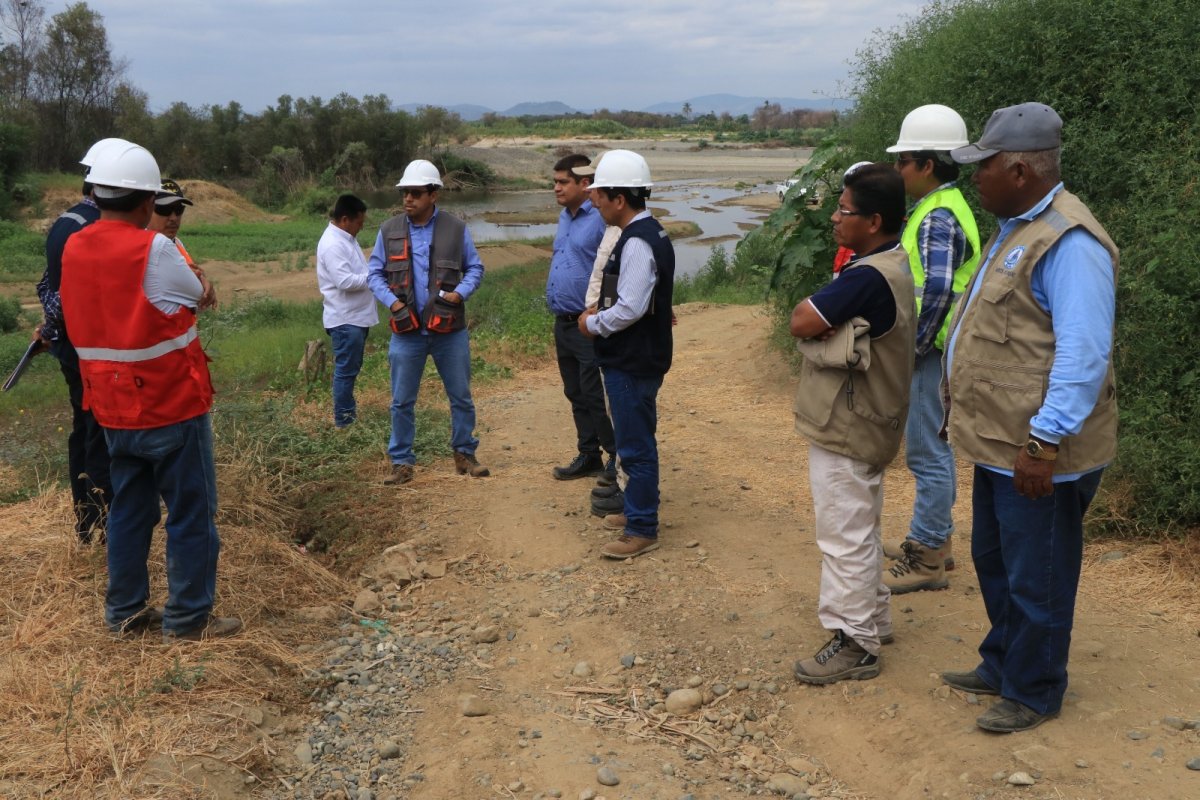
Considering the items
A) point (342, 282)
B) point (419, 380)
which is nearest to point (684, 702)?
point (419, 380)

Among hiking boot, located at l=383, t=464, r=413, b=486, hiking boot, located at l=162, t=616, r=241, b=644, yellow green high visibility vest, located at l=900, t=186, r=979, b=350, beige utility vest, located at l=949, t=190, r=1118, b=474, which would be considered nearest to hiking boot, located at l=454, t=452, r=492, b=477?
hiking boot, located at l=383, t=464, r=413, b=486

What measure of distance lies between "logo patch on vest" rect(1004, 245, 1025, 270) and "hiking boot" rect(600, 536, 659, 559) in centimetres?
266

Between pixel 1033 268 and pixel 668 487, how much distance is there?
3661 millimetres

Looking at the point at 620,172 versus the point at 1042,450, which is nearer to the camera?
the point at 1042,450

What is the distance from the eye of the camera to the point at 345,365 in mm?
7734

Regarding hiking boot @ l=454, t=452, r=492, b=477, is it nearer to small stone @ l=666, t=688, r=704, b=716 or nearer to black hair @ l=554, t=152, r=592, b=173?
black hair @ l=554, t=152, r=592, b=173

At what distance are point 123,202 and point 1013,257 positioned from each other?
3301 mm

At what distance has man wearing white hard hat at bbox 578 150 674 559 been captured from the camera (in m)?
4.98

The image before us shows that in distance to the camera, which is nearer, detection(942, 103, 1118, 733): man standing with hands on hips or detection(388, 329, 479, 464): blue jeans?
detection(942, 103, 1118, 733): man standing with hands on hips

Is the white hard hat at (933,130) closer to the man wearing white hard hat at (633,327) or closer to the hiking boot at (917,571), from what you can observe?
the man wearing white hard hat at (633,327)

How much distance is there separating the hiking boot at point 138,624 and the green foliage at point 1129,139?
4.85 metres

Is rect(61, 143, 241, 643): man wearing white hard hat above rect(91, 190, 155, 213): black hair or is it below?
below

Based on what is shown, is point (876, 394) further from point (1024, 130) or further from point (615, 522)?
point (615, 522)

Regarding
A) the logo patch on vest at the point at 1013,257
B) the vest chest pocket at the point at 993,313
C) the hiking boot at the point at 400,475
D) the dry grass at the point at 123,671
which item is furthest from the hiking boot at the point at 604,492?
the logo patch on vest at the point at 1013,257
